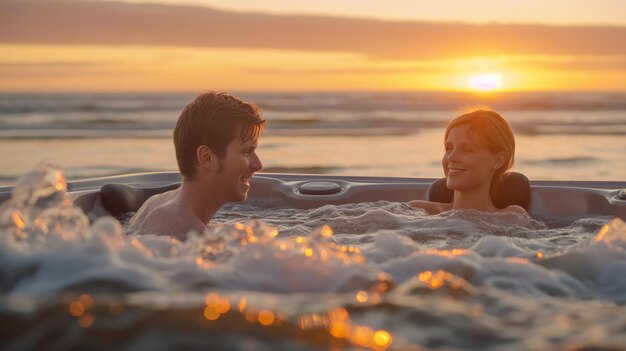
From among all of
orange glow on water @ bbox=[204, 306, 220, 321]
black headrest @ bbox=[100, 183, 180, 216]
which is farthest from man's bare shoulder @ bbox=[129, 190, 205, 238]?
orange glow on water @ bbox=[204, 306, 220, 321]

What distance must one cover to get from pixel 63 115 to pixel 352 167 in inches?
411

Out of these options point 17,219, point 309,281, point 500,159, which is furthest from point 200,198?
point 500,159

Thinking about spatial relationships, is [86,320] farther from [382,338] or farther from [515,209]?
[515,209]

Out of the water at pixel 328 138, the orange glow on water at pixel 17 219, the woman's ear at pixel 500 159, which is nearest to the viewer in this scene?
the orange glow on water at pixel 17 219

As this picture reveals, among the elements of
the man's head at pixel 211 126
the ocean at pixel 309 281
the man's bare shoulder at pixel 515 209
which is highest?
the man's head at pixel 211 126

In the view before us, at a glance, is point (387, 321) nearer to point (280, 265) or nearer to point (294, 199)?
point (280, 265)

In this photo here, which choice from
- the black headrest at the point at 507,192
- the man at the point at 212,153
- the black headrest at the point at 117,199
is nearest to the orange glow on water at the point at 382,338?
the man at the point at 212,153

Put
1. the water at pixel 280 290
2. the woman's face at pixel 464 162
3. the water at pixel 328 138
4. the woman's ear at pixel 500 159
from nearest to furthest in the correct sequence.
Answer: the water at pixel 280 290 < the woman's face at pixel 464 162 < the woman's ear at pixel 500 159 < the water at pixel 328 138

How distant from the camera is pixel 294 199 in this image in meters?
4.99

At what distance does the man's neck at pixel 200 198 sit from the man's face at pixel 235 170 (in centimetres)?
5

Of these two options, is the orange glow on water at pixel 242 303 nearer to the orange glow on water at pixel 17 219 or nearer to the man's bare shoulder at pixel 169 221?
the orange glow on water at pixel 17 219

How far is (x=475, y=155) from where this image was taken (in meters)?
4.35

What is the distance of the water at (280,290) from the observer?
148 centimetres

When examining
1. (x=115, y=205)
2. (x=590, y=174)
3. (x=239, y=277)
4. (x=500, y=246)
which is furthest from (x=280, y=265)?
(x=590, y=174)
